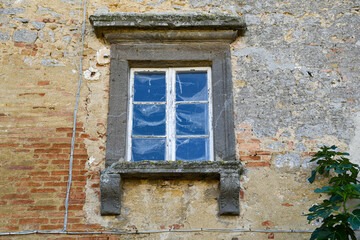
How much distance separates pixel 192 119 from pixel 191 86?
41 centimetres

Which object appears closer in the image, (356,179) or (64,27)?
(356,179)

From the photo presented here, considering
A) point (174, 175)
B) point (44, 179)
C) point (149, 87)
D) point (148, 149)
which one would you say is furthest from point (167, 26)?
point (44, 179)

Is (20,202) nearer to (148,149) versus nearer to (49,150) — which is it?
(49,150)

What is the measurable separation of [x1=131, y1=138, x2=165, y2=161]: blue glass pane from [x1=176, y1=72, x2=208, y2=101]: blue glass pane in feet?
1.93

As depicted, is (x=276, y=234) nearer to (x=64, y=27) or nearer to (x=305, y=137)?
(x=305, y=137)

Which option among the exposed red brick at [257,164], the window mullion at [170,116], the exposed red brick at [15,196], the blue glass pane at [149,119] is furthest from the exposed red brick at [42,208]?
the exposed red brick at [257,164]

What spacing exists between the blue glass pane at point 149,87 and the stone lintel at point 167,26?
0.41m

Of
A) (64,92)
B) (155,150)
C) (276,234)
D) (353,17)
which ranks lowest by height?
(276,234)

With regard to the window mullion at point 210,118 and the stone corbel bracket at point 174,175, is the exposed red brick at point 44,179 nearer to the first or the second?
the stone corbel bracket at point 174,175

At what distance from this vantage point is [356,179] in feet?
16.5

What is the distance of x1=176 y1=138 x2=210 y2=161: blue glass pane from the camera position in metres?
5.33

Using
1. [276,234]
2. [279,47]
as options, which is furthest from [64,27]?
[276,234]

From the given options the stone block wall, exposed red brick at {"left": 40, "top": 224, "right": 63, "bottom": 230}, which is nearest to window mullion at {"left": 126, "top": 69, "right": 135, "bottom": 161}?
the stone block wall

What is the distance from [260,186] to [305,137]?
743 millimetres
